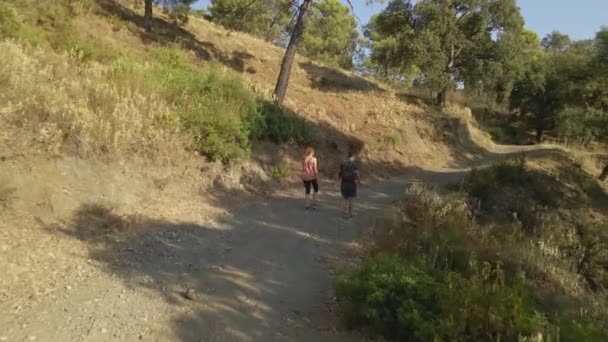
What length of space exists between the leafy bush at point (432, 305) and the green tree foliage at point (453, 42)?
25.1 metres

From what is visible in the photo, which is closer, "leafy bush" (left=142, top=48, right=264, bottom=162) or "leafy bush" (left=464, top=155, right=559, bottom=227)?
"leafy bush" (left=142, top=48, right=264, bottom=162)

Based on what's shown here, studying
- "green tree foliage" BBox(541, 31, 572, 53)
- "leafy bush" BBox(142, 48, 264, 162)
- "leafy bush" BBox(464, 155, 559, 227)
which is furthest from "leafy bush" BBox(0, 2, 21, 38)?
"green tree foliage" BBox(541, 31, 572, 53)

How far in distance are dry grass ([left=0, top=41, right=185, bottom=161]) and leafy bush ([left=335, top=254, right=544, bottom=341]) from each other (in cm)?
523

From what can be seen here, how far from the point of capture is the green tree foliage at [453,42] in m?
29.1

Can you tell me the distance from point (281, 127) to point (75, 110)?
265 inches

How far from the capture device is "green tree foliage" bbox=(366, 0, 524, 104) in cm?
2914

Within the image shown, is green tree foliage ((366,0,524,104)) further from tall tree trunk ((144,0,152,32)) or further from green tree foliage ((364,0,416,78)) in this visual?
tall tree trunk ((144,0,152,32))

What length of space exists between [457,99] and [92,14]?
103 feet

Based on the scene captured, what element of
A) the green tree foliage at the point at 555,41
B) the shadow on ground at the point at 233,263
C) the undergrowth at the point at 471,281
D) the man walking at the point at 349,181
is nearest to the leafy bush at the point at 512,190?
the undergrowth at the point at 471,281

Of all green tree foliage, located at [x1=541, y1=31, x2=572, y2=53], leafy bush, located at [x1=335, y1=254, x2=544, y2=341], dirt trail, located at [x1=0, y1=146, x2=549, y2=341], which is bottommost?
dirt trail, located at [x1=0, y1=146, x2=549, y2=341]

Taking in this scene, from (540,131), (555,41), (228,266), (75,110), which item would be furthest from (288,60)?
(555,41)

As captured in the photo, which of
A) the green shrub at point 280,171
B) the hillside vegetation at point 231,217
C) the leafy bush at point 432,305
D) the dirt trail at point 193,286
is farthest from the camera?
the green shrub at point 280,171

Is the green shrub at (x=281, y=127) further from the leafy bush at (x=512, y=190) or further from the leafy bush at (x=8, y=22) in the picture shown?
the leafy bush at (x=8, y=22)

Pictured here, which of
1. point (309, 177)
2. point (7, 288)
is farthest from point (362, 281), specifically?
point (309, 177)
